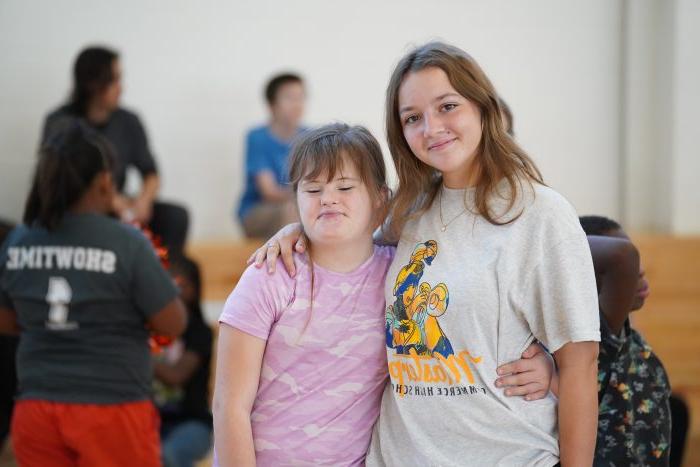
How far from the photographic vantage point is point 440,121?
1680mm

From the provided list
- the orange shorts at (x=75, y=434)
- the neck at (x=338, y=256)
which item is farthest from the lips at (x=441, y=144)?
the orange shorts at (x=75, y=434)

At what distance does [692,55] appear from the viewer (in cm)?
514

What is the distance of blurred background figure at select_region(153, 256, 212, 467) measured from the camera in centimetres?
336

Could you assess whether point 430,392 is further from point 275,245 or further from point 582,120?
point 582,120

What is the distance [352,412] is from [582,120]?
165 inches

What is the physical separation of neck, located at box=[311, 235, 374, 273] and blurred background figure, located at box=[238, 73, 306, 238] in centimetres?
276

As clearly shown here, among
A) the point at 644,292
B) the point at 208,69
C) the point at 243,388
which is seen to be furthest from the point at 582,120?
the point at 243,388

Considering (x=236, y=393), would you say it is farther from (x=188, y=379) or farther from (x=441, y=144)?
(x=188, y=379)

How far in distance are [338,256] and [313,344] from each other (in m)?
0.20

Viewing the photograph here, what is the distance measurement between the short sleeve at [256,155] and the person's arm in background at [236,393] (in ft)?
9.88

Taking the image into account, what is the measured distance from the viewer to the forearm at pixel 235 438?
5.57 ft

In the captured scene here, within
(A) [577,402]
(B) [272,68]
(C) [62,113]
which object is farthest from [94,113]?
(A) [577,402]

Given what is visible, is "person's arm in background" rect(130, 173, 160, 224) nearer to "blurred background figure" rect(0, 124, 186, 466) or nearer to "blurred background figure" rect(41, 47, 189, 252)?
"blurred background figure" rect(41, 47, 189, 252)

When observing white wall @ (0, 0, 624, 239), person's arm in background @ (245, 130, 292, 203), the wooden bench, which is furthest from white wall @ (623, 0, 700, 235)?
person's arm in background @ (245, 130, 292, 203)
